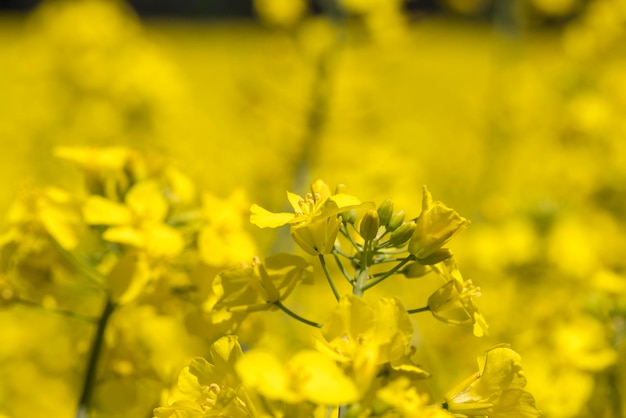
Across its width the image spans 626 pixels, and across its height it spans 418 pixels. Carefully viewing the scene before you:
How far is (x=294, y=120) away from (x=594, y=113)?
154 cm

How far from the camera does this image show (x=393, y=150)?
5691mm

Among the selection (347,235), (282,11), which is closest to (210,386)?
(347,235)

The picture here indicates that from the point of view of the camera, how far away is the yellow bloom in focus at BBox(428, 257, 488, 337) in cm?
138

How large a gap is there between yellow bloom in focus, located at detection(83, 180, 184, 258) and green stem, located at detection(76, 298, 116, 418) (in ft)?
0.47

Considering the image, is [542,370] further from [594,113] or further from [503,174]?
[503,174]

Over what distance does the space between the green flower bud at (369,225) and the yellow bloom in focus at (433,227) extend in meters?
0.06

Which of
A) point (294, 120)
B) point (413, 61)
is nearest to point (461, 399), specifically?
point (294, 120)

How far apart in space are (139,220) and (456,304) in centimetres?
76

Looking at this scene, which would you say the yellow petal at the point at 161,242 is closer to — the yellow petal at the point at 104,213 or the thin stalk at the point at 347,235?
the yellow petal at the point at 104,213

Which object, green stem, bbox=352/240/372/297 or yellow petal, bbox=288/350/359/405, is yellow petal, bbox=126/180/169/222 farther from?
yellow petal, bbox=288/350/359/405

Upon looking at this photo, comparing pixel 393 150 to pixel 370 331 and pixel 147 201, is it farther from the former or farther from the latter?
pixel 370 331

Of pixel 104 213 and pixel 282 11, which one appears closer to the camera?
pixel 104 213

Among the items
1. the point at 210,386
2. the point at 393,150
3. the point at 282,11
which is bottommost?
the point at 393,150

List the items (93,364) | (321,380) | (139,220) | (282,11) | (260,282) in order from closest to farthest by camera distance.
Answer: (321,380) < (260,282) < (93,364) < (139,220) < (282,11)
